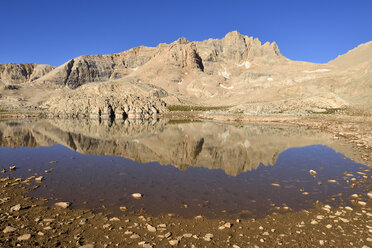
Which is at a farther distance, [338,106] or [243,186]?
[338,106]

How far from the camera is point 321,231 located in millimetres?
8953

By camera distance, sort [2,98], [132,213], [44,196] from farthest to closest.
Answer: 1. [2,98]
2. [44,196]
3. [132,213]

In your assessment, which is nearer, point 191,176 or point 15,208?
point 15,208

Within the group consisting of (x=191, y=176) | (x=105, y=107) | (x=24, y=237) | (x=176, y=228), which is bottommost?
(x=191, y=176)

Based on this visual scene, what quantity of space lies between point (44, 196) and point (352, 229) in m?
14.5

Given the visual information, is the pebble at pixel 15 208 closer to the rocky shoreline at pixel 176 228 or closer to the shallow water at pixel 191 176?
the rocky shoreline at pixel 176 228

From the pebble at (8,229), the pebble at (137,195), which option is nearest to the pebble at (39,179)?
the pebble at (8,229)

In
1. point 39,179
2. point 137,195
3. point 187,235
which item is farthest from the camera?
point 39,179

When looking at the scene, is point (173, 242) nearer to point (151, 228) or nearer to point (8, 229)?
point (151, 228)

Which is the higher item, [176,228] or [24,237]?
[24,237]

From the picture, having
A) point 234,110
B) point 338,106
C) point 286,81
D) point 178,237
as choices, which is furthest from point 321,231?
point 286,81

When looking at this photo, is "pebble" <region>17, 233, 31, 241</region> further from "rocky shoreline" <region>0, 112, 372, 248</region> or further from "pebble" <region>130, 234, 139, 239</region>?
"pebble" <region>130, 234, 139, 239</region>

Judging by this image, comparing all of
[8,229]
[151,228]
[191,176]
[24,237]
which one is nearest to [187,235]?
[151,228]

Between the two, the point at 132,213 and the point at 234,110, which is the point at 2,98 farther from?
the point at 132,213
